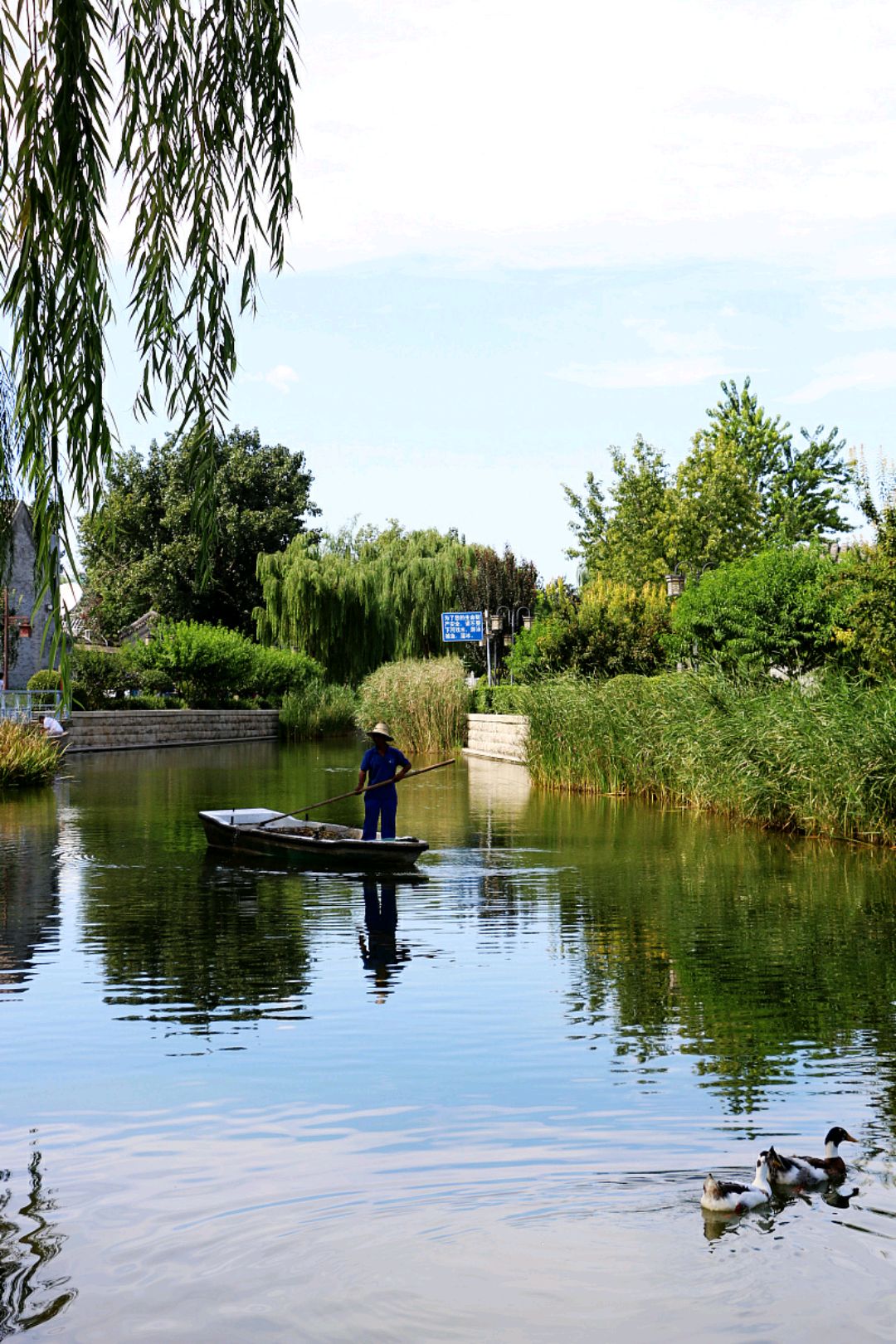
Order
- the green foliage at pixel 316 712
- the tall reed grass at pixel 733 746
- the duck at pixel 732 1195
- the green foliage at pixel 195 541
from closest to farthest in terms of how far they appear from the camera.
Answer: the duck at pixel 732 1195, the tall reed grass at pixel 733 746, the green foliage at pixel 316 712, the green foliage at pixel 195 541

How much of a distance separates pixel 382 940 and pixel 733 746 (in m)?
9.85

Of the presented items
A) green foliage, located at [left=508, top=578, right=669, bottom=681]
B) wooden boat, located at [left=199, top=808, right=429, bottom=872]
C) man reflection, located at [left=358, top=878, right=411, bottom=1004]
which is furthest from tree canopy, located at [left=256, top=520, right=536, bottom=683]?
man reflection, located at [left=358, top=878, right=411, bottom=1004]

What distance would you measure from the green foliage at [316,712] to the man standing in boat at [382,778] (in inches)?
1411

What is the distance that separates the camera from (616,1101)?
6.84 metres

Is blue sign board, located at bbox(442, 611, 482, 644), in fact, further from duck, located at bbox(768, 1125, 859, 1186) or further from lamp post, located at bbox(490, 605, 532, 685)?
duck, located at bbox(768, 1125, 859, 1186)

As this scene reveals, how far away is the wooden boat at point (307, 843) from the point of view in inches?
598

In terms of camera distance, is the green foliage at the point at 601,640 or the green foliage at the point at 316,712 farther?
the green foliage at the point at 316,712

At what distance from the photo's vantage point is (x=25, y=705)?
39.1m

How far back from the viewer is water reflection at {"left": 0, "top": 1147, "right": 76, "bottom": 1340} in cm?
472

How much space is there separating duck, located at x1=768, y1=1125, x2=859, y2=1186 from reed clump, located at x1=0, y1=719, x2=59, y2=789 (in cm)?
2364

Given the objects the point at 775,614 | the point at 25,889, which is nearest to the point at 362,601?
the point at 775,614

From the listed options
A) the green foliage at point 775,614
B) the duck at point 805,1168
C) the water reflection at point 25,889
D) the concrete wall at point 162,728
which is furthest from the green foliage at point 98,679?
the duck at point 805,1168

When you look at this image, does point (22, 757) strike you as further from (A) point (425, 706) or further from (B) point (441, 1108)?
(B) point (441, 1108)

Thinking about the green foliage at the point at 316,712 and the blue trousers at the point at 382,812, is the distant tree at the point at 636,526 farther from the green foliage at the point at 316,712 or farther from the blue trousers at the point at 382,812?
the blue trousers at the point at 382,812
